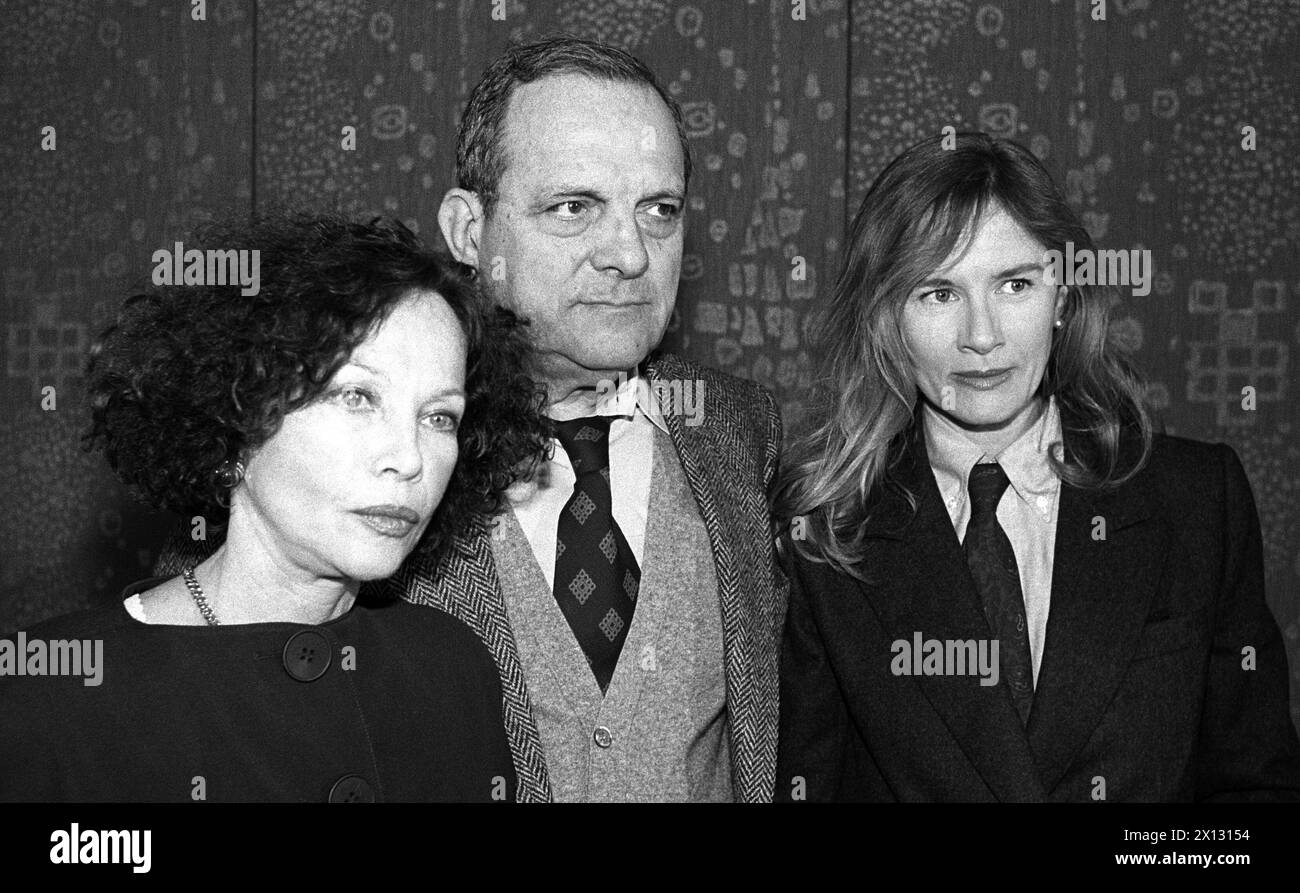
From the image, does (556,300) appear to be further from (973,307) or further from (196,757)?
(196,757)

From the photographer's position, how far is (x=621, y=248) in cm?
188

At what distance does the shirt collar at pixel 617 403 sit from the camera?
6.62 ft

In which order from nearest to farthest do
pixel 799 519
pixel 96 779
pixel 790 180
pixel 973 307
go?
pixel 96 779 → pixel 973 307 → pixel 799 519 → pixel 790 180

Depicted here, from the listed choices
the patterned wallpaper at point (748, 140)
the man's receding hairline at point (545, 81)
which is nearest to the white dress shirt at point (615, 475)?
the man's receding hairline at point (545, 81)

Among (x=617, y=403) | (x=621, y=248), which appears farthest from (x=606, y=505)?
(x=621, y=248)

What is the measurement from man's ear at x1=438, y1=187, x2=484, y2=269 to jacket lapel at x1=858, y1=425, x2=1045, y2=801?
747mm

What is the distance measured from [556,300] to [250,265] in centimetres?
50

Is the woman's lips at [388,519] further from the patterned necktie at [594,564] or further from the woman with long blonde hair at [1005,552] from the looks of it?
the woman with long blonde hair at [1005,552]

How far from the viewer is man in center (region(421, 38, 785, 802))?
70.5 inches

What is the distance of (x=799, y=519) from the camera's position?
2045 millimetres

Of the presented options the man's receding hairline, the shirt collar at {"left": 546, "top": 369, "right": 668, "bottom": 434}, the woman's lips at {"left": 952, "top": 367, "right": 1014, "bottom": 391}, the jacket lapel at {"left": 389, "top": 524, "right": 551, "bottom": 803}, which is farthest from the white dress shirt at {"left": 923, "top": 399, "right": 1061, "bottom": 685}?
the jacket lapel at {"left": 389, "top": 524, "right": 551, "bottom": 803}

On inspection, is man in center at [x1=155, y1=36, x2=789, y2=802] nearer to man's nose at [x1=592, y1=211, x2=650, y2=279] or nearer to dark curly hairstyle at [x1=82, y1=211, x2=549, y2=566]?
man's nose at [x1=592, y1=211, x2=650, y2=279]

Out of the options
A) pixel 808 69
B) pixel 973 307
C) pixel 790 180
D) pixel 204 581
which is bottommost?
pixel 204 581
